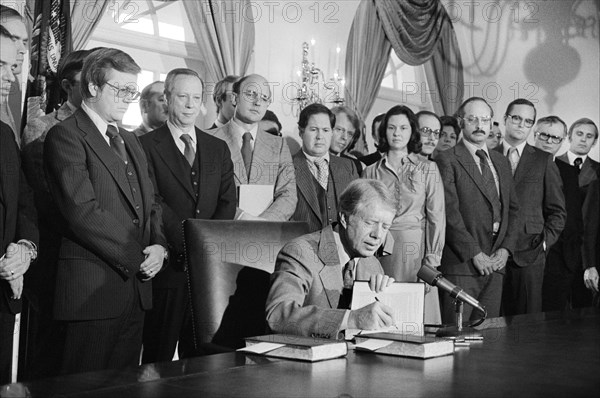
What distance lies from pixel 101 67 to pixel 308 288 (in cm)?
144

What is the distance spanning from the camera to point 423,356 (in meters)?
2.07

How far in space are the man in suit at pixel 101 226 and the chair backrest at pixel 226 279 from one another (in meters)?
0.65

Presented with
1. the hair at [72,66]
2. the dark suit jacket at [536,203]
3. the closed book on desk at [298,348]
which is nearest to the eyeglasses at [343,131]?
the dark suit jacket at [536,203]

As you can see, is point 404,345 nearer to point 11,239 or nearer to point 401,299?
point 401,299

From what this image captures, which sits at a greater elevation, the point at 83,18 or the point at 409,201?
the point at 83,18

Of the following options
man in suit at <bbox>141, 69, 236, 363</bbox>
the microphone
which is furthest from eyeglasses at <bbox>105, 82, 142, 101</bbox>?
the microphone

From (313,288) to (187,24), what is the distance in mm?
4640

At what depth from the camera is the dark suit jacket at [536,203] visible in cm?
533

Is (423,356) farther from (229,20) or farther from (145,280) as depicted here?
(229,20)

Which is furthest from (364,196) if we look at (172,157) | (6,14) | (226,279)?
(6,14)

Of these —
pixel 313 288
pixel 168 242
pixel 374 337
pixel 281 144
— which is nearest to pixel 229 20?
pixel 281 144

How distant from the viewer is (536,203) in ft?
17.9

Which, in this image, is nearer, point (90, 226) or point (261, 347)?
point (261, 347)

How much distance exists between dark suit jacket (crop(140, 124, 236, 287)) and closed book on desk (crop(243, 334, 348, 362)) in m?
1.77
